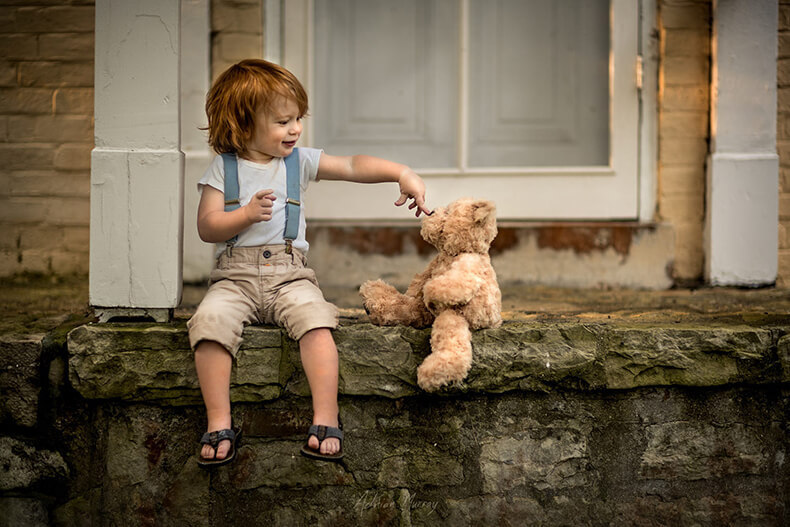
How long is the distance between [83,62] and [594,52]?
2.38m

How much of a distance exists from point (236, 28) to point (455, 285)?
190 cm

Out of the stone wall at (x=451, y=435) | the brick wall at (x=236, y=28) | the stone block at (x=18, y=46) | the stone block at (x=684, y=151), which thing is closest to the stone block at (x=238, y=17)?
the brick wall at (x=236, y=28)

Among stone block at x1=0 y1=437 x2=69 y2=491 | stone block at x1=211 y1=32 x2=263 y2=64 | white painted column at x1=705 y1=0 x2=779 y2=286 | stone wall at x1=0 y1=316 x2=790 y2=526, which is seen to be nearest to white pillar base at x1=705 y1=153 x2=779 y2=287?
white painted column at x1=705 y1=0 x2=779 y2=286

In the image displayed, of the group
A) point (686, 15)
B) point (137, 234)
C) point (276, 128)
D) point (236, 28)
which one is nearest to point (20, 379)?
point (137, 234)

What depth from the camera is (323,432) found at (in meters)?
1.85

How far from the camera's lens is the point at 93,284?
212cm

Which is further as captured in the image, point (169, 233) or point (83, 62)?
point (83, 62)

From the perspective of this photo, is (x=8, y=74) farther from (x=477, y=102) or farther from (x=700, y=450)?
(x=700, y=450)

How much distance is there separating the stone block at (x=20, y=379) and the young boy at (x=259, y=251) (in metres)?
0.55

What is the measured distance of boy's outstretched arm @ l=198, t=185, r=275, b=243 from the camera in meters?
1.86

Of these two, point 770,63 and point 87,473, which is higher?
point 770,63

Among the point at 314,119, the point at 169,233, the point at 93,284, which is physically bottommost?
the point at 93,284

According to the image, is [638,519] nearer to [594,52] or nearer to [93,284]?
[93,284]

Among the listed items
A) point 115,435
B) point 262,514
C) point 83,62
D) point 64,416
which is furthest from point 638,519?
point 83,62
